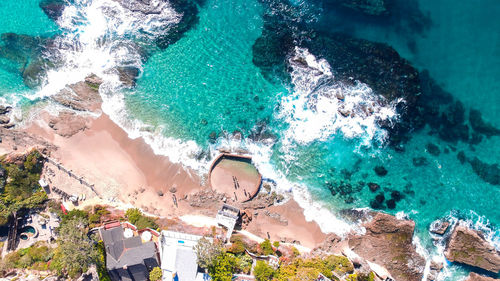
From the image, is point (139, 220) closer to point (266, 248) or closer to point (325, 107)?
point (266, 248)

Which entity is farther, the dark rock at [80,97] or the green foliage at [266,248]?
the dark rock at [80,97]

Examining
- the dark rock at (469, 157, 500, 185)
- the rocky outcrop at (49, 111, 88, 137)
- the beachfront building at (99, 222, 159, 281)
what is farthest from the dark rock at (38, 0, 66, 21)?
the dark rock at (469, 157, 500, 185)

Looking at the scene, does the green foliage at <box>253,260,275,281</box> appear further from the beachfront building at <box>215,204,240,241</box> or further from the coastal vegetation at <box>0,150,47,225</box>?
the coastal vegetation at <box>0,150,47,225</box>

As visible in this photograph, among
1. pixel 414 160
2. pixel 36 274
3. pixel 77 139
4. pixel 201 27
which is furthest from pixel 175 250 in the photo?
pixel 414 160

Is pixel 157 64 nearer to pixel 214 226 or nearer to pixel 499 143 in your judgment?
pixel 214 226

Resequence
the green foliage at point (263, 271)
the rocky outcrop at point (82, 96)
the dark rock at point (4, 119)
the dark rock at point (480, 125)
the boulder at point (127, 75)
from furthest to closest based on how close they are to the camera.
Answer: the boulder at point (127, 75)
the rocky outcrop at point (82, 96)
the dark rock at point (4, 119)
the dark rock at point (480, 125)
the green foliage at point (263, 271)

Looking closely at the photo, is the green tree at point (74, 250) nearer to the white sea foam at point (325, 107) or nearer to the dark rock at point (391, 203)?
the white sea foam at point (325, 107)

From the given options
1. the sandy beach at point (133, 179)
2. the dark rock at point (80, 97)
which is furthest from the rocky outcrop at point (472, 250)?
the dark rock at point (80, 97)

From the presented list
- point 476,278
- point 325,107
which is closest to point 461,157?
point 476,278
